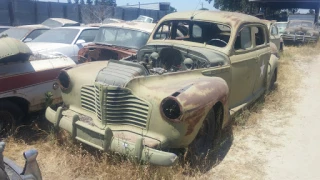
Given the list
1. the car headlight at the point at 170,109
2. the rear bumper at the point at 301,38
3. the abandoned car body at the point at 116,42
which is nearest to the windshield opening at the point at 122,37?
the abandoned car body at the point at 116,42

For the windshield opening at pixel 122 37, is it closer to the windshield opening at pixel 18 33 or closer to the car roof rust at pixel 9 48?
the windshield opening at pixel 18 33

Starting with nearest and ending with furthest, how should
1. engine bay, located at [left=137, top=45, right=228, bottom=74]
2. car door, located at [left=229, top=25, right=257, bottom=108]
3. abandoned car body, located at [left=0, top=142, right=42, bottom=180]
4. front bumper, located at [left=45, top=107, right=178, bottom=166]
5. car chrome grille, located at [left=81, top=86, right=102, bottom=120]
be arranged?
abandoned car body, located at [left=0, top=142, right=42, bottom=180]
front bumper, located at [left=45, top=107, right=178, bottom=166]
car chrome grille, located at [left=81, top=86, right=102, bottom=120]
engine bay, located at [left=137, top=45, right=228, bottom=74]
car door, located at [left=229, top=25, right=257, bottom=108]

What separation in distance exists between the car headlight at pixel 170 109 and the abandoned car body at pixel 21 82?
6.75ft

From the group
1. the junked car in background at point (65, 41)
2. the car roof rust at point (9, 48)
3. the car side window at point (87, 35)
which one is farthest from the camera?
the car side window at point (87, 35)

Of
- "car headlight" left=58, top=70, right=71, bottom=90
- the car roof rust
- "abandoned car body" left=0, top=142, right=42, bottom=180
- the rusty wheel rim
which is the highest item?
the car roof rust

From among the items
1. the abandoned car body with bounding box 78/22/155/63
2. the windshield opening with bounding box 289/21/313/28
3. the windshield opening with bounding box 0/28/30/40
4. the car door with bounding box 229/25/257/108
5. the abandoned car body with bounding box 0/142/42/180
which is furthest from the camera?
the windshield opening with bounding box 289/21/313/28

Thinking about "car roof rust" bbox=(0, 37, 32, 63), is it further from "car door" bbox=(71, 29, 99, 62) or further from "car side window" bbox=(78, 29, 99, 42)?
"car side window" bbox=(78, 29, 99, 42)

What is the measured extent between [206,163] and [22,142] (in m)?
2.46

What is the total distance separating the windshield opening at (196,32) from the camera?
5215mm

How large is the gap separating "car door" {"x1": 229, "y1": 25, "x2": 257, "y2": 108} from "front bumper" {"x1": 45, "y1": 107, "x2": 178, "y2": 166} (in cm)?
202

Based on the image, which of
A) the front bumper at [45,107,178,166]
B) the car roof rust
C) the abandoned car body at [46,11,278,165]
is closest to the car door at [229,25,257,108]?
the abandoned car body at [46,11,278,165]

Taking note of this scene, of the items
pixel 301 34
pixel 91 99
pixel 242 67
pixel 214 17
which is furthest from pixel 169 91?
pixel 301 34

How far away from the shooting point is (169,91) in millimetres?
3543

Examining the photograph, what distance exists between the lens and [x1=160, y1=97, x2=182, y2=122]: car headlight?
334cm
